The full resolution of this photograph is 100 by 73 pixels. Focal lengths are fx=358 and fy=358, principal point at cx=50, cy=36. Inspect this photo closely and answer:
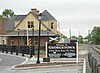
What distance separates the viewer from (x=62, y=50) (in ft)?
109

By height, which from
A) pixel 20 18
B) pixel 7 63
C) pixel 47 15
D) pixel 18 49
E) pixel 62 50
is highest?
pixel 47 15

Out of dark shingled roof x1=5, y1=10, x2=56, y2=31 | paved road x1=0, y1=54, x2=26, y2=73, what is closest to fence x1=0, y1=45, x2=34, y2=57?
paved road x1=0, y1=54, x2=26, y2=73

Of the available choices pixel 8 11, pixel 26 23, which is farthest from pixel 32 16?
pixel 8 11

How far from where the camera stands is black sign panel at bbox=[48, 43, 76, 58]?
33.0 meters

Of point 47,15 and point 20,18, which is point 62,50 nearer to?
point 20,18

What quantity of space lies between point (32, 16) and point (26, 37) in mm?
4644

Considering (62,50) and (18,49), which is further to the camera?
(18,49)

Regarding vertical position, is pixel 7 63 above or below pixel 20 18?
below

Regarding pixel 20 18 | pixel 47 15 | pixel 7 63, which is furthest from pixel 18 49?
pixel 47 15

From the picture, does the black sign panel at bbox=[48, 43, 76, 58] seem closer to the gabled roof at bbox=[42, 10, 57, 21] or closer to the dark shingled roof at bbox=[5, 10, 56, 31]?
the dark shingled roof at bbox=[5, 10, 56, 31]

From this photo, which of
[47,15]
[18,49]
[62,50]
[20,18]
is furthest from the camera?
[47,15]

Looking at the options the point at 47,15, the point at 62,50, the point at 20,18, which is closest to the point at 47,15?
the point at 47,15

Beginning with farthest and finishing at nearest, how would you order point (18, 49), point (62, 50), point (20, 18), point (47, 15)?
point (47, 15)
point (20, 18)
point (18, 49)
point (62, 50)

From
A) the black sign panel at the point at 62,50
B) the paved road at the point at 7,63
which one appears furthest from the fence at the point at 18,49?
the black sign panel at the point at 62,50
